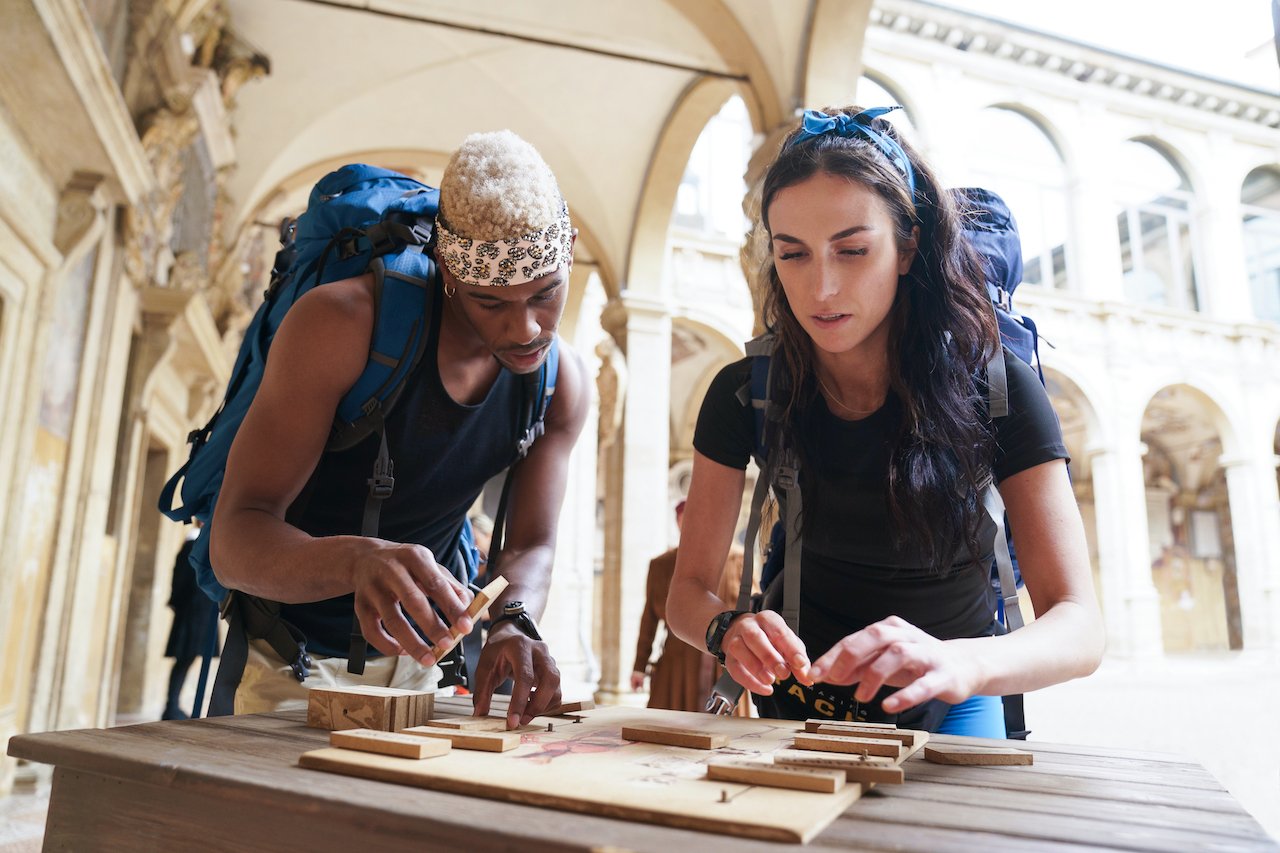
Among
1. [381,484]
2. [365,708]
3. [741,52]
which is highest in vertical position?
[741,52]

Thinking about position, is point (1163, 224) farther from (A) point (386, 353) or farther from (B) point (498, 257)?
(A) point (386, 353)

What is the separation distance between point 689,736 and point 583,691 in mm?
10863

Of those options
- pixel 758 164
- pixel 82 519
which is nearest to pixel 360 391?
pixel 758 164

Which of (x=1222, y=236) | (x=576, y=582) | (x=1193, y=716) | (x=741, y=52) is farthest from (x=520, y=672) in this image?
(x=1222, y=236)

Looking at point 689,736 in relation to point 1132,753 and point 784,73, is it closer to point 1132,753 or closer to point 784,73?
point 1132,753

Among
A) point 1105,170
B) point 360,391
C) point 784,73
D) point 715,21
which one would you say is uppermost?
point 1105,170

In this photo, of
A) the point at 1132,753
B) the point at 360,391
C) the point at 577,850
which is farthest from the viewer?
the point at 360,391

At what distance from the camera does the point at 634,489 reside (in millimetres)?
9508

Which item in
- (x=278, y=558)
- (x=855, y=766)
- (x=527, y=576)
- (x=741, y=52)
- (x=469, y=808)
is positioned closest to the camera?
(x=469, y=808)

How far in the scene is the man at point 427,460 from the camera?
57.9 inches

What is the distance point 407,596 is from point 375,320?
605mm

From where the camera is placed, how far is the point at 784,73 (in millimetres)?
6207

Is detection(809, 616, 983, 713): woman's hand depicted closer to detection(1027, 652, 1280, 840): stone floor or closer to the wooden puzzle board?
Answer: the wooden puzzle board

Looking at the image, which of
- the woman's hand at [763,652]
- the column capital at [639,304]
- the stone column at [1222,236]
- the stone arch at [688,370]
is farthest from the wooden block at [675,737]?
the stone column at [1222,236]
